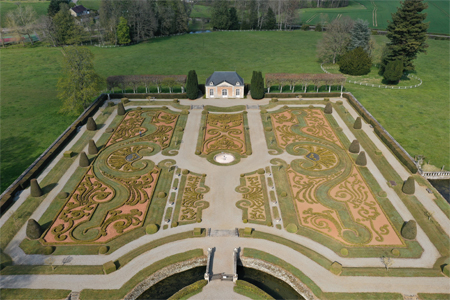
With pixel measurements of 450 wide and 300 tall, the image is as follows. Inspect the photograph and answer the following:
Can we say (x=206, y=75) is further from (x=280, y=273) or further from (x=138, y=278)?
(x=138, y=278)

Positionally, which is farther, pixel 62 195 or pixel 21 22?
pixel 21 22

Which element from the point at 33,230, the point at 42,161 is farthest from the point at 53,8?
the point at 33,230

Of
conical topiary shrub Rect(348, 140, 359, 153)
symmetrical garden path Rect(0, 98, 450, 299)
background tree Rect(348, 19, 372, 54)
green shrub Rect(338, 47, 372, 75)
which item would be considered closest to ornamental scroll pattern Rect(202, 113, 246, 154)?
symmetrical garden path Rect(0, 98, 450, 299)

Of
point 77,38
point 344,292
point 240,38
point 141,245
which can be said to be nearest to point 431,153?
point 344,292

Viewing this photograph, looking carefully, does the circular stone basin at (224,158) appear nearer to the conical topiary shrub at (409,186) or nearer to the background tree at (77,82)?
the conical topiary shrub at (409,186)

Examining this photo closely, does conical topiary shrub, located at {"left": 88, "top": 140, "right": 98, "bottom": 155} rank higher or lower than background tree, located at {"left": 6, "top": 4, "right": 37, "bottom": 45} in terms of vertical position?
lower

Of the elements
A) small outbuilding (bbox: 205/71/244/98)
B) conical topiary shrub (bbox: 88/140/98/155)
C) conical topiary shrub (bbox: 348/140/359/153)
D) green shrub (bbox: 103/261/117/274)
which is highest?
small outbuilding (bbox: 205/71/244/98)

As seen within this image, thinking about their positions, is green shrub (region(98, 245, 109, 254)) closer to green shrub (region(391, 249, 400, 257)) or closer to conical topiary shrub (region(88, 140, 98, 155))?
conical topiary shrub (region(88, 140, 98, 155))
